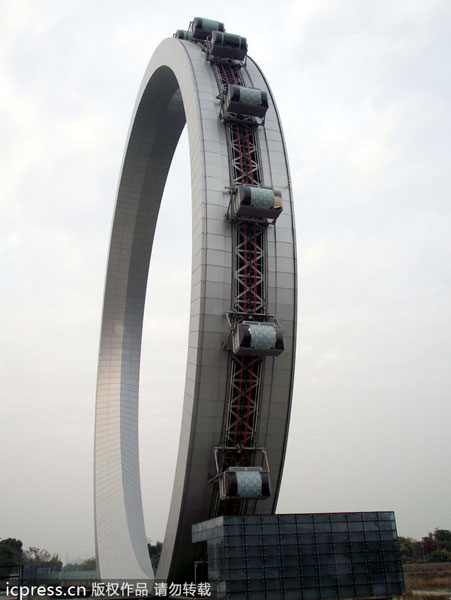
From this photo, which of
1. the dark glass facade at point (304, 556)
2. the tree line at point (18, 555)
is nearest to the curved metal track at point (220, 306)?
the dark glass facade at point (304, 556)

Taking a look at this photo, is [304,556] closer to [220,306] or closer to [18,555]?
[220,306]

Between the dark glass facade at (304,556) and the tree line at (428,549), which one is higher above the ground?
the tree line at (428,549)

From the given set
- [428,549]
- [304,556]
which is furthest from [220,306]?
[428,549]

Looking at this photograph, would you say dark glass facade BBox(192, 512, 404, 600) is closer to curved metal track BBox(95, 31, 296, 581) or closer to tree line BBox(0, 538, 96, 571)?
curved metal track BBox(95, 31, 296, 581)

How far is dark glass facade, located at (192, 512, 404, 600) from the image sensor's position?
28.5 meters

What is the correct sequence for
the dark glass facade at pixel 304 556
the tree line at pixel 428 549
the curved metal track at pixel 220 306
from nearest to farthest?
the dark glass facade at pixel 304 556
the curved metal track at pixel 220 306
the tree line at pixel 428 549

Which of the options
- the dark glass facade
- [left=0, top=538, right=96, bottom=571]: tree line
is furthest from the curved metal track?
[left=0, top=538, right=96, bottom=571]: tree line

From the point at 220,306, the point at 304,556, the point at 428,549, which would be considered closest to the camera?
the point at 304,556

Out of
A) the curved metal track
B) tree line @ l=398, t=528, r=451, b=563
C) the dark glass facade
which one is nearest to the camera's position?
the dark glass facade

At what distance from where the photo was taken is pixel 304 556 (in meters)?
29.7

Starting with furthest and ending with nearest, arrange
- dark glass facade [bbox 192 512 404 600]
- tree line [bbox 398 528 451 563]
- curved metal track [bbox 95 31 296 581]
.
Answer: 1. tree line [bbox 398 528 451 563]
2. curved metal track [bbox 95 31 296 581]
3. dark glass facade [bbox 192 512 404 600]

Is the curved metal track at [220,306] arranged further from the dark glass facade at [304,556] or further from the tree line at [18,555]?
the tree line at [18,555]

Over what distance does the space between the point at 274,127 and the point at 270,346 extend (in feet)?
56.5

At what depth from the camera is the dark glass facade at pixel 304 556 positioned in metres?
28.5
